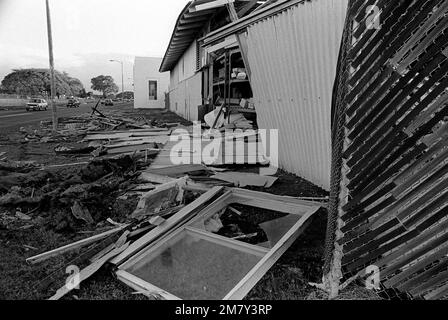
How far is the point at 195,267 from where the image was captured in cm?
311

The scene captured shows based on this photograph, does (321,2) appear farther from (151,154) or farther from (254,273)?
(151,154)

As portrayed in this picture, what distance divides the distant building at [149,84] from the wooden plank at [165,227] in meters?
38.3

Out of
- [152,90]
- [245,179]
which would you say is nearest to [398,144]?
[245,179]

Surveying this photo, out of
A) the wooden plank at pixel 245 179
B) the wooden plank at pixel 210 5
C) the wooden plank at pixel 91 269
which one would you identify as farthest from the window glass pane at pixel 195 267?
the wooden plank at pixel 210 5

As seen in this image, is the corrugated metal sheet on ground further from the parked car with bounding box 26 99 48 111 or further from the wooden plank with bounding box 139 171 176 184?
the parked car with bounding box 26 99 48 111

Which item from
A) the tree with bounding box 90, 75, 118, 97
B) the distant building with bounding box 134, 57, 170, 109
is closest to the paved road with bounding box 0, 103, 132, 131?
the distant building with bounding box 134, 57, 170, 109

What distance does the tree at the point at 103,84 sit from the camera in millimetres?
164625

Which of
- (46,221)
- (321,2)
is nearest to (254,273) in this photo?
(46,221)

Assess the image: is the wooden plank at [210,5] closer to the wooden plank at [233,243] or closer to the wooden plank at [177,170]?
the wooden plank at [177,170]

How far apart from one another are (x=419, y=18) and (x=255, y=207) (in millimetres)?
3123

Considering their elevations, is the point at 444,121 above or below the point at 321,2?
below

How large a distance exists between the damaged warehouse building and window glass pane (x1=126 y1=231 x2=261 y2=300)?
0.05 ft

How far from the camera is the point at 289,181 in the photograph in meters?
6.23

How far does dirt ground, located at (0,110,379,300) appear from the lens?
9.31ft
